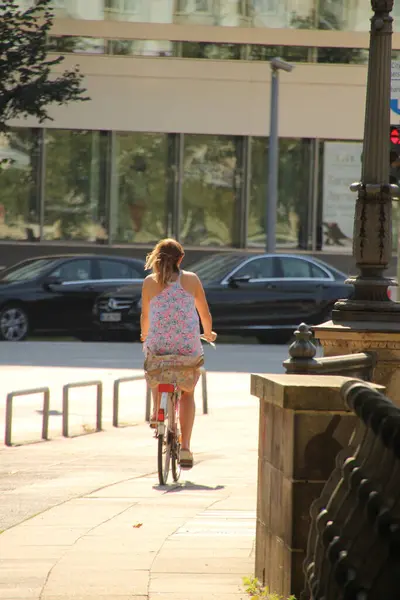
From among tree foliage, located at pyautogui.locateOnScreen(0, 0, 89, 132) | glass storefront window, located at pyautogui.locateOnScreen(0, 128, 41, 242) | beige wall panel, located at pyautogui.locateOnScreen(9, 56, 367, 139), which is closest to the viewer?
tree foliage, located at pyautogui.locateOnScreen(0, 0, 89, 132)

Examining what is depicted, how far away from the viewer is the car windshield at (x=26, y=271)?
80.7ft

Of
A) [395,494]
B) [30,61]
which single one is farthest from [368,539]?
[30,61]

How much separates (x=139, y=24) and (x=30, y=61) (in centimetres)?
522

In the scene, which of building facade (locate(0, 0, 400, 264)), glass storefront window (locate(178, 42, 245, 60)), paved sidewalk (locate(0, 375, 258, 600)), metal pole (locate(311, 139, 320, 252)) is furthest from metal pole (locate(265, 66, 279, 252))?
paved sidewalk (locate(0, 375, 258, 600))

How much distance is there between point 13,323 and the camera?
24.2 m

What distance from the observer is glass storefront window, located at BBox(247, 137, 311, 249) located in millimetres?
35344

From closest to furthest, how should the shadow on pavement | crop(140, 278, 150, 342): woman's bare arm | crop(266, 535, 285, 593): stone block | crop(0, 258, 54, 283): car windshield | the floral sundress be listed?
crop(266, 535, 285, 593): stone block
the shadow on pavement
the floral sundress
crop(140, 278, 150, 342): woman's bare arm
crop(0, 258, 54, 283): car windshield

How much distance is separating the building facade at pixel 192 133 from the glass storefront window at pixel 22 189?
0.03m

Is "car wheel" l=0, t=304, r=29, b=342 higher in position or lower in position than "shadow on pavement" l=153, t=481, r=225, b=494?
lower

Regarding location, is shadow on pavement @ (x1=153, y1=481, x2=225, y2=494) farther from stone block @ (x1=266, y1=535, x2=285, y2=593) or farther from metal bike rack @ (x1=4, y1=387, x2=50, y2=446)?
stone block @ (x1=266, y1=535, x2=285, y2=593)

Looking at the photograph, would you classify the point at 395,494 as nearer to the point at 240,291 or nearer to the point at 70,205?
the point at 240,291

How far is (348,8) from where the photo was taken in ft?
117

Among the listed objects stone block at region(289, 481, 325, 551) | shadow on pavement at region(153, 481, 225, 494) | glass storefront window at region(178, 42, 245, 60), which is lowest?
shadow on pavement at region(153, 481, 225, 494)

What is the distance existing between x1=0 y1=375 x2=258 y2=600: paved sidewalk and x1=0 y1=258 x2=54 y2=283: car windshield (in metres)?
12.4
